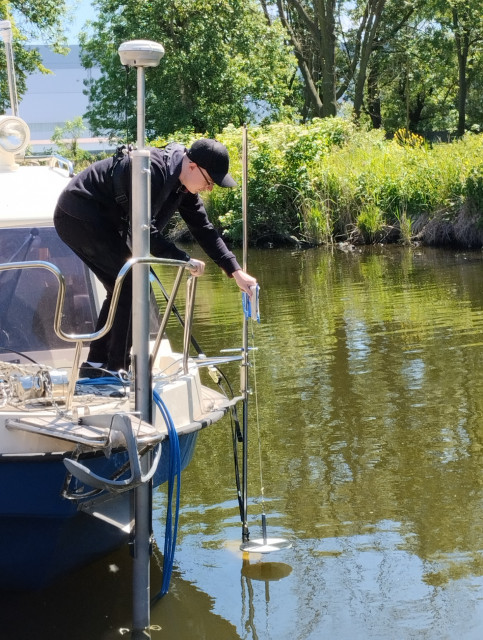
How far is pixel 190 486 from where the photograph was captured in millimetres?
6727

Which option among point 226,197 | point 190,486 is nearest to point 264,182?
point 226,197

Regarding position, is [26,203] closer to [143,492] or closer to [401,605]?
[143,492]

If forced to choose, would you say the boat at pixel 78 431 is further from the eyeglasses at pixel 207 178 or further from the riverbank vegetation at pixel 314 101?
the riverbank vegetation at pixel 314 101

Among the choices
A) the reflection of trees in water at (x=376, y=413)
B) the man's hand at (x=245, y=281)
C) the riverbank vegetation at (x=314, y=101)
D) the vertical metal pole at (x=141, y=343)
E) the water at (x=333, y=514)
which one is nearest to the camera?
the vertical metal pole at (x=141, y=343)

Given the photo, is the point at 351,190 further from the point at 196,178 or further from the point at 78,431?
the point at 78,431

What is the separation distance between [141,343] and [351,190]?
19.3 m

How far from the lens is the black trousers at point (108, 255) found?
5.06m

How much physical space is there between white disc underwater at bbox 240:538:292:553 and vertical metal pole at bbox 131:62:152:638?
0.92 meters

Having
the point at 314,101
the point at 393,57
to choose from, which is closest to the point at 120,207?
the point at 314,101

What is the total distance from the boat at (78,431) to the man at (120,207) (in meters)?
0.22

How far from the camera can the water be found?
4770 mm

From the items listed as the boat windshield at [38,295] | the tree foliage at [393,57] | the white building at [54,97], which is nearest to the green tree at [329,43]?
the tree foliage at [393,57]

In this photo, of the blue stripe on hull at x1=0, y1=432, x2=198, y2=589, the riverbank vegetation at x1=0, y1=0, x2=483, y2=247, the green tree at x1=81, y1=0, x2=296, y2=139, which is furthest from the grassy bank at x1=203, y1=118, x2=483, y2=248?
the blue stripe on hull at x1=0, y1=432, x2=198, y2=589

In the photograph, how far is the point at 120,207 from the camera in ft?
16.6
